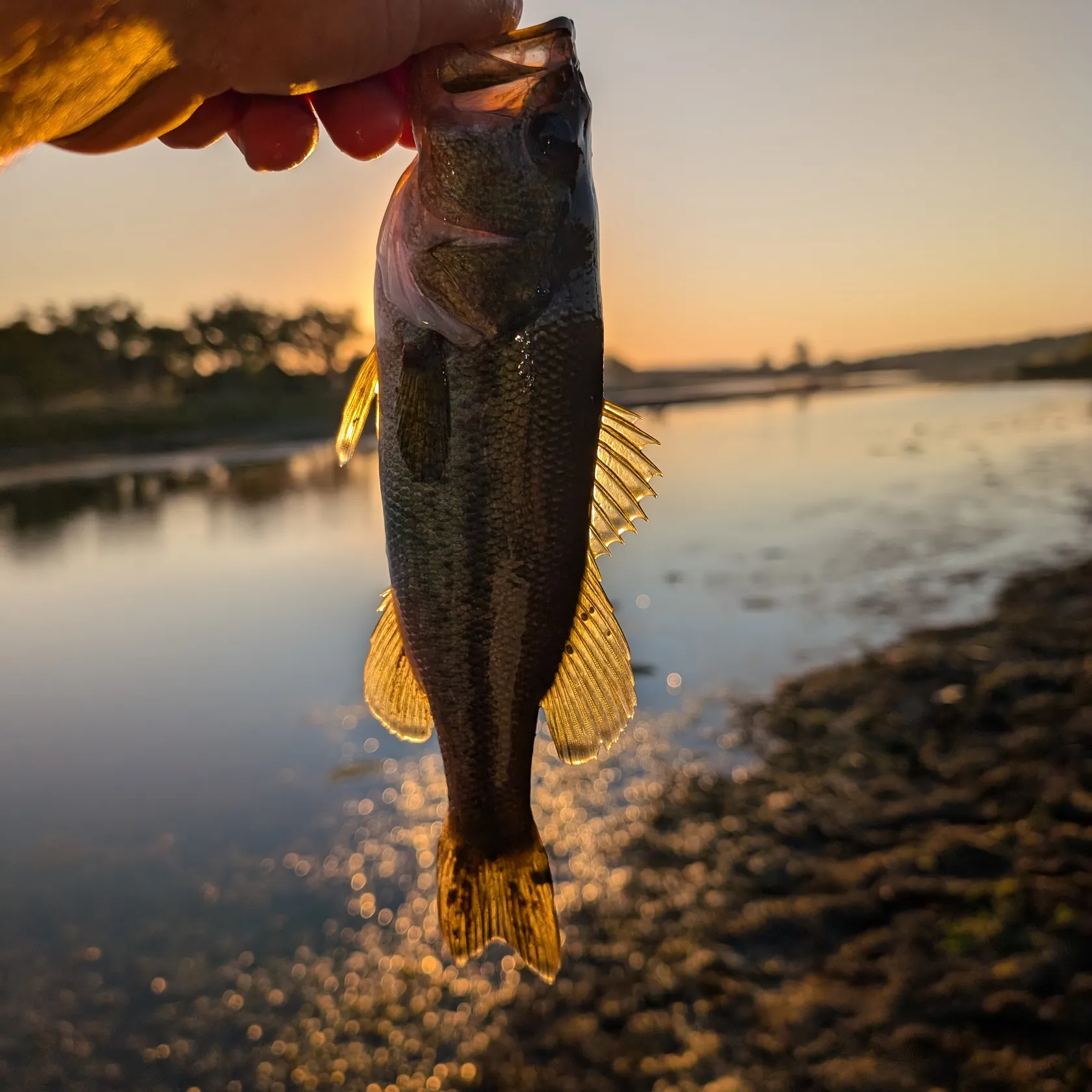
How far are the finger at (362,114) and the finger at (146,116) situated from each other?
418 mm

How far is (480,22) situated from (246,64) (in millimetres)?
697

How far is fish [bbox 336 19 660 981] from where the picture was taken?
2.35 metres

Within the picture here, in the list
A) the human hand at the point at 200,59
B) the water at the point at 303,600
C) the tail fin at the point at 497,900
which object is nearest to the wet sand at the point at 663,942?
the water at the point at 303,600

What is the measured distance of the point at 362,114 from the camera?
9.57 feet

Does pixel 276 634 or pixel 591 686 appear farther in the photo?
pixel 276 634

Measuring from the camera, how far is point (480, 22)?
8.04 feet

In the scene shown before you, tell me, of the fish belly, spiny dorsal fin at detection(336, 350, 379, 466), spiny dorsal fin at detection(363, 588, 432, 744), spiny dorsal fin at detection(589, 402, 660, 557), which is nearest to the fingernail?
the fish belly

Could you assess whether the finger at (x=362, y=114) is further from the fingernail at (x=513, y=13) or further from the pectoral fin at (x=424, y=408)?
the pectoral fin at (x=424, y=408)

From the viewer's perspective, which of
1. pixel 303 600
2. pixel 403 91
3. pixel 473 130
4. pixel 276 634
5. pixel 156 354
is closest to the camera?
pixel 473 130

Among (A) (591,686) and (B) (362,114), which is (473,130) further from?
(A) (591,686)

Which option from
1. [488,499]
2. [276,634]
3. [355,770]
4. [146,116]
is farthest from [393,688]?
[276,634]

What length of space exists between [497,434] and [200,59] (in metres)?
1.40

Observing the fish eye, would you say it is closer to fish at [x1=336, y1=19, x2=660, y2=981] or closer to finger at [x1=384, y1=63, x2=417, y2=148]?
fish at [x1=336, y1=19, x2=660, y2=981]

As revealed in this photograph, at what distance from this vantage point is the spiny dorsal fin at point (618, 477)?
8.57 ft
